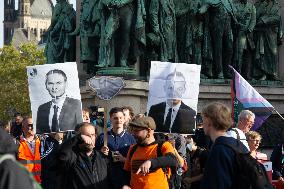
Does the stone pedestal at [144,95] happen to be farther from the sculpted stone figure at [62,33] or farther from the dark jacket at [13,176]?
the dark jacket at [13,176]

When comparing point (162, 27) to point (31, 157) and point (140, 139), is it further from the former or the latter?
point (140, 139)

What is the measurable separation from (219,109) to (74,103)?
595 centimetres

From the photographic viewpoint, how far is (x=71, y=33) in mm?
21281

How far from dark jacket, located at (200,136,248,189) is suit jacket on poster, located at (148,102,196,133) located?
5551 millimetres

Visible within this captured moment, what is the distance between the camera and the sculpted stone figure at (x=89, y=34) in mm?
19938

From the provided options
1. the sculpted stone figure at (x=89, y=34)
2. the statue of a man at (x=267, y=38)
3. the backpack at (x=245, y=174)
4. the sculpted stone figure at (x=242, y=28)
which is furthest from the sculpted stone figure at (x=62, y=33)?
the backpack at (x=245, y=174)

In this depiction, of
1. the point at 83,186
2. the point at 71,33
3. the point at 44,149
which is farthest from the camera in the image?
the point at 71,33

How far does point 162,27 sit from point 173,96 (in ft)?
24.7

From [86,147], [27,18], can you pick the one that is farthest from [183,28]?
[27,18]

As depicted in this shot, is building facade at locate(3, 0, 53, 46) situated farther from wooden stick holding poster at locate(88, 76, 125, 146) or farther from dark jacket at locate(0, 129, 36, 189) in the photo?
dark jacket at locate(0, 129, 36, 189)

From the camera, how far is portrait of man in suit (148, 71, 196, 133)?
12.2 m

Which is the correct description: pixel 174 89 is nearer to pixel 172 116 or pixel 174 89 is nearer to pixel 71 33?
pixel 172 116

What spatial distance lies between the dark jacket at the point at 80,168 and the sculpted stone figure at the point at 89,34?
11.0m

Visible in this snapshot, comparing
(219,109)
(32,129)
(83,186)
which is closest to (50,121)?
(32,129)
